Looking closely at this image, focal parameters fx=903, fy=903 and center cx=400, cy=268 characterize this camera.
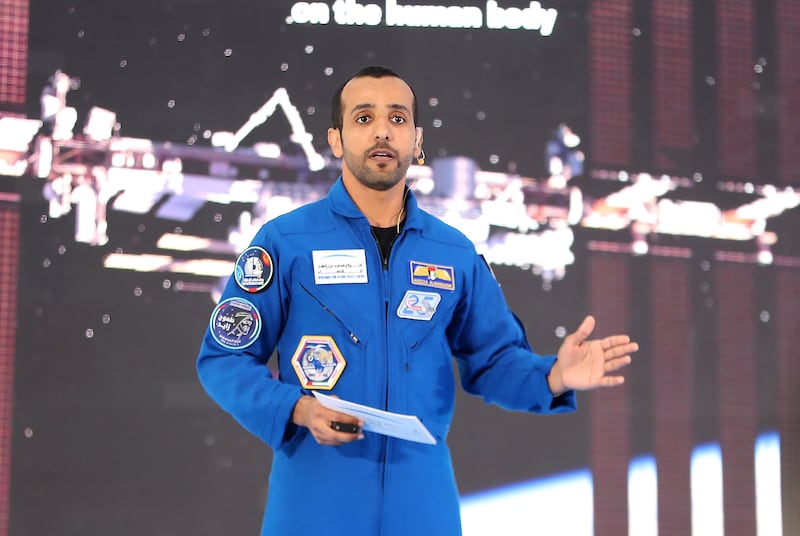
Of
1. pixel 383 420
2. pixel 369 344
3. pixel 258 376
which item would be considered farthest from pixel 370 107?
pixel 383 420

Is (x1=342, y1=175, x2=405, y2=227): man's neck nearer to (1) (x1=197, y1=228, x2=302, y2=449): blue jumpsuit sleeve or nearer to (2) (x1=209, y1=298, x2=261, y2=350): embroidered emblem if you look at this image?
(1) (x1=197, y1=228, x2=302, y2=449): blue jumpsuit sleeve

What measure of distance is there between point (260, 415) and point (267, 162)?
81.3 inches

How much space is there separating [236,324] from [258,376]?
13cm

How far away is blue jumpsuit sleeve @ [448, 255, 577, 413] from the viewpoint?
1.77 m

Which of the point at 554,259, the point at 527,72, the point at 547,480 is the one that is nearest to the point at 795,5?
the point at 527,72

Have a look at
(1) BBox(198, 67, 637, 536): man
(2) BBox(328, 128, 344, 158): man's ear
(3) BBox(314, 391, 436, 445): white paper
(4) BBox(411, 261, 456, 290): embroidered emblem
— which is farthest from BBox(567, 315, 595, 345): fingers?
(2) BBox(328, 128, 344, 158): man's ear

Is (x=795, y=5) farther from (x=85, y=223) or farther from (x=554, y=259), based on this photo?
(x=85, y=223)

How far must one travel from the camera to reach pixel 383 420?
1403mm

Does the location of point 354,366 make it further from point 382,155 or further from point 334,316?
point 382,155

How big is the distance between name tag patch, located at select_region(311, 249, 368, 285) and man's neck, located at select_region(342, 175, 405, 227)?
12 centimetres

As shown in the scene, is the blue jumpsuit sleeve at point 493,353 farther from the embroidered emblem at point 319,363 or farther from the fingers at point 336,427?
the fingers at point 336,427

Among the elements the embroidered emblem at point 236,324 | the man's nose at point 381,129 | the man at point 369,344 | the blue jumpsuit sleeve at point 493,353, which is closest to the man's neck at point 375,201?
the man at point 369,344

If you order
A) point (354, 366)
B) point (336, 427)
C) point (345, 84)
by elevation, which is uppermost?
point (345, 84)

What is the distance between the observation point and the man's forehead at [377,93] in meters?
1.80
